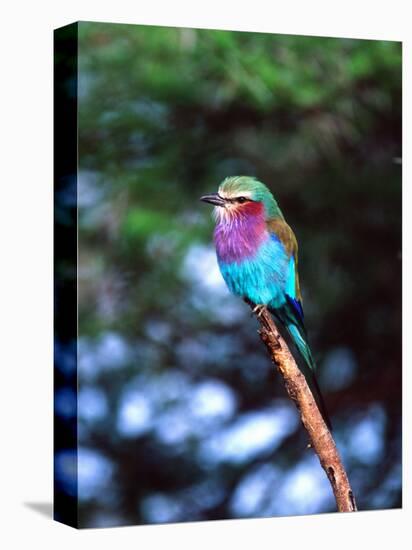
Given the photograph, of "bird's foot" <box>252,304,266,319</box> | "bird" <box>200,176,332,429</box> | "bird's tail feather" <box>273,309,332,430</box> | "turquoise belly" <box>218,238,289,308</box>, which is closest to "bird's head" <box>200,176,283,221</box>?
"bird" <box>200,176,332,429</box>

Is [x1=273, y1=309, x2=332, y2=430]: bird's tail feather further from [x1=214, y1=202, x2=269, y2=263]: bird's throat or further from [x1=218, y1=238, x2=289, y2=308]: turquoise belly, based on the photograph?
[x1=214, y1=202, x2=269, y2=263]: bird's throat

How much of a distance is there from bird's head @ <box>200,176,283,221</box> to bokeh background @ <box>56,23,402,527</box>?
0.06 metres

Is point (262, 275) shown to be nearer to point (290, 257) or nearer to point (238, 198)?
point (290, 257)

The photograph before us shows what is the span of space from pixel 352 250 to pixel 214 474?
1458mm

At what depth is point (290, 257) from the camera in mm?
7531

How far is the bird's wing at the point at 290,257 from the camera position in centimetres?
750

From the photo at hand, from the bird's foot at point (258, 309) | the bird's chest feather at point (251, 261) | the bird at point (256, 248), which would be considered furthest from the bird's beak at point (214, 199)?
the bird's foot at point (258, 309)

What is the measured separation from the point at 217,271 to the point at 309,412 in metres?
0.89

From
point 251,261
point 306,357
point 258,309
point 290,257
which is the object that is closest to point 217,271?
point 251,261

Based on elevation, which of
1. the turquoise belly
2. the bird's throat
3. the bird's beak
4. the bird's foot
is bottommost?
the bird's foot

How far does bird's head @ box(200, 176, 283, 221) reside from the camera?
737 cm

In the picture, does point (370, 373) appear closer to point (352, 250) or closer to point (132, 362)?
point (352, 250)

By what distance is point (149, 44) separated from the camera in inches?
281

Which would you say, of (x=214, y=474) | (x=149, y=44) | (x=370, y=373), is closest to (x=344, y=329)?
(x=370, y=373)
